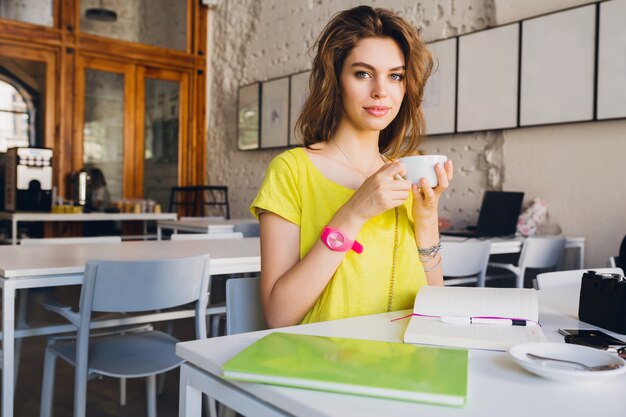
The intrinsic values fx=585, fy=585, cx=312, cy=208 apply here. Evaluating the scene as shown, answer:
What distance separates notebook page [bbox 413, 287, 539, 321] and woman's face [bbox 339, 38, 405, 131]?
0.40 meters

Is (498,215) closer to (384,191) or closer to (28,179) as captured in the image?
(384,191)

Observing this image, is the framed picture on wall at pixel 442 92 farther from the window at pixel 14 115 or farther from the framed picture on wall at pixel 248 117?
the window at pixel 14 115

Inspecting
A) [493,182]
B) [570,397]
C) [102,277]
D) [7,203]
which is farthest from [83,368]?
[7,203]

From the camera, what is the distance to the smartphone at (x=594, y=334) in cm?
94

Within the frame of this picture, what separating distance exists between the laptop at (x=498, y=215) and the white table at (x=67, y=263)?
1.40 m

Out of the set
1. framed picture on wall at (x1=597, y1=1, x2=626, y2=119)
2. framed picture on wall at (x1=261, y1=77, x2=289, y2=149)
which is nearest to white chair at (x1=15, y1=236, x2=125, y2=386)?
framed picture on wall at (x1=597, y1=1, x2=626, y2=119)

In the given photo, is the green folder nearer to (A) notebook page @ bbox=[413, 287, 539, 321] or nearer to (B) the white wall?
(A) notebook page @ bbox=[413, 287, 539, 321]

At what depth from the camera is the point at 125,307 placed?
5.89 feet

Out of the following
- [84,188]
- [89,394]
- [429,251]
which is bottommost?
[89,394]

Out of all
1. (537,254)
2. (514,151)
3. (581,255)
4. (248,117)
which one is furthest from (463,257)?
(248,117)

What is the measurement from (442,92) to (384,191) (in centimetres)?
328

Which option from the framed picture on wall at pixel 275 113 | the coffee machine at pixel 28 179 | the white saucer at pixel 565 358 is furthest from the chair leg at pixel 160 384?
the framed picture on wall at pixel 275 113

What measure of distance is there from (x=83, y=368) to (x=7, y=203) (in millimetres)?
3636

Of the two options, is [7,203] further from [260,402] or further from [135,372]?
[260,402]
